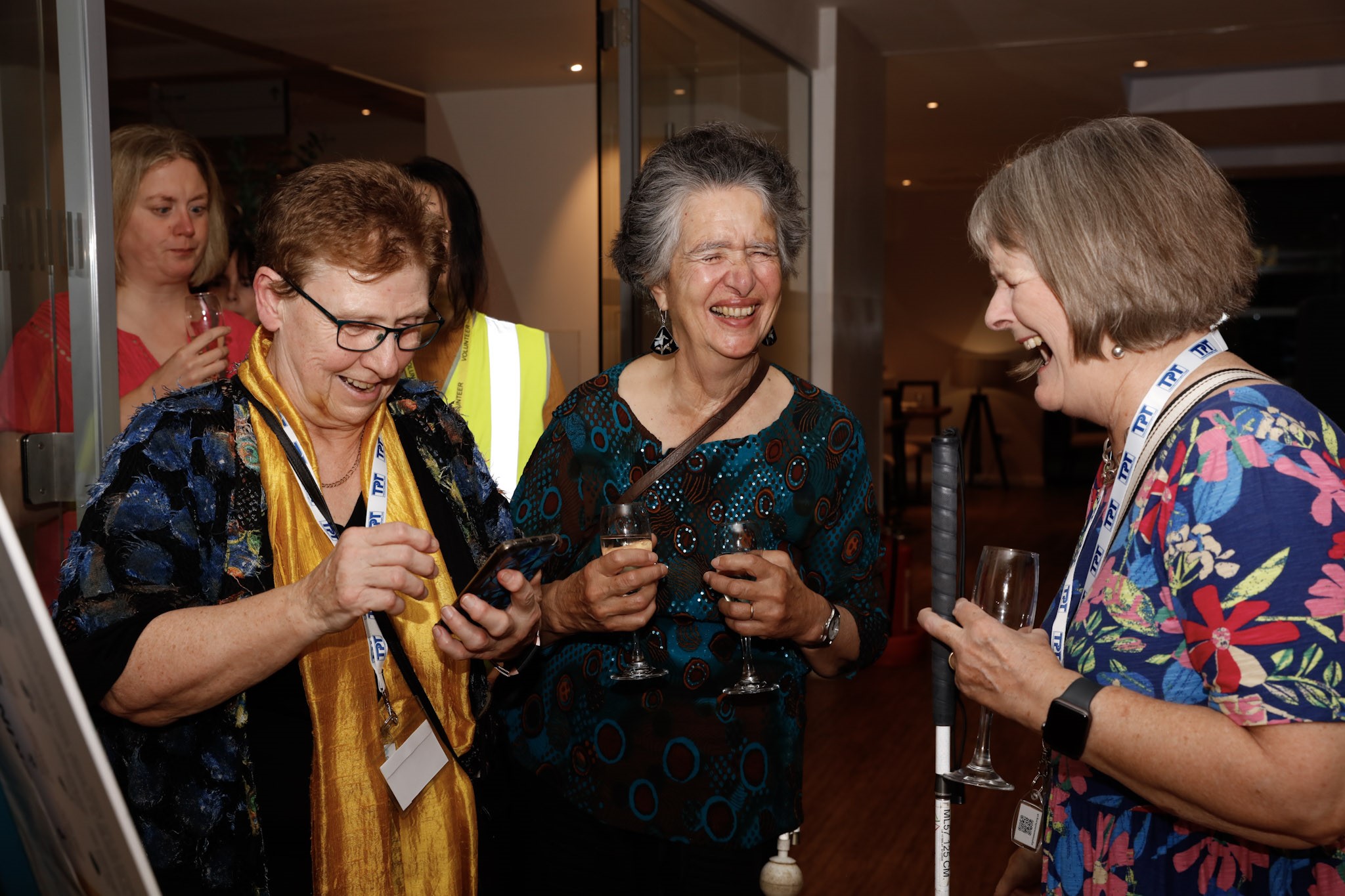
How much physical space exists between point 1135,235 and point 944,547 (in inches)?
17.7

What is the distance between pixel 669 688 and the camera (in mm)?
1875

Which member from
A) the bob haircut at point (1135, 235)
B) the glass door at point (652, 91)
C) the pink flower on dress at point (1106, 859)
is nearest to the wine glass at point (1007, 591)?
the pink flower on dress at point (1106, 859)

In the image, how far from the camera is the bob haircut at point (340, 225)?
153 centimetres

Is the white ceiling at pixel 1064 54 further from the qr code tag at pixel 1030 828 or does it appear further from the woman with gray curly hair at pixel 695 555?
the qr code tag at pixel 1030 828

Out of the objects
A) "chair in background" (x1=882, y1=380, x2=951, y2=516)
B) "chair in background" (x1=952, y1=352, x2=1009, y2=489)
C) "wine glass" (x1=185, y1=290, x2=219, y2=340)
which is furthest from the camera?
"chair in background" (x1=952, y1=352, x2=1009, y2=489)

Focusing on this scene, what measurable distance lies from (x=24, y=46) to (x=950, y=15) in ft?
17.9

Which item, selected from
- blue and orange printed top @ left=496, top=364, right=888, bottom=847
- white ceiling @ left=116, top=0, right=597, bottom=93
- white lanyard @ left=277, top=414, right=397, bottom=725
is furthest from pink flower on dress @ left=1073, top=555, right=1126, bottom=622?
white ceiling @ left=116, top=0, right=597, bottom=93

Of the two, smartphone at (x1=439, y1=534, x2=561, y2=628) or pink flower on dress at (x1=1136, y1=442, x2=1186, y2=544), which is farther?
smartphone at (x1=439, y1=534, x2=561, y2=628)

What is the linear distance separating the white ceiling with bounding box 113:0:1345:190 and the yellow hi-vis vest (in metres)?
3.05

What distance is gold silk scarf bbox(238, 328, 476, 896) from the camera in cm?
154

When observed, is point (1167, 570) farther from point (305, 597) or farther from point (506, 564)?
point (305, 597)

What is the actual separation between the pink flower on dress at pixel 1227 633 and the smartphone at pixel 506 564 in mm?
831

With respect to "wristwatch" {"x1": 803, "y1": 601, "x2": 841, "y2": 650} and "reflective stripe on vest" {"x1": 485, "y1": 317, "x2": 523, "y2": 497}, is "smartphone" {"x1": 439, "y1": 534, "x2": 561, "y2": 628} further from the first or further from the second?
"reflective stripe on vest" {"x1": 485, "y1": 317, "x2": 523, "y2": 497}

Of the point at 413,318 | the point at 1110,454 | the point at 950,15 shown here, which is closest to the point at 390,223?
the point at 413,318
